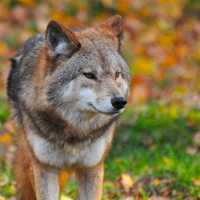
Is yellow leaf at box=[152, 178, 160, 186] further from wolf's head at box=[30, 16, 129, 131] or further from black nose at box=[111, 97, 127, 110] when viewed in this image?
black nose at box=[111, 97, 127, 110]

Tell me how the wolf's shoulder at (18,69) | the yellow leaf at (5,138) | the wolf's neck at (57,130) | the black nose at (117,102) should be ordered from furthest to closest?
the yellow leaf at (5,138) → the wolf's shoulder at (18,69) → the wolf's neck at (57,130) → the black nose at (117,102)

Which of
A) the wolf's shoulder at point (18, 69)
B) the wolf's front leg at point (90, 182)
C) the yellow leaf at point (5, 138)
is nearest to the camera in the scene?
the wolf's front leg at point (90, 182)

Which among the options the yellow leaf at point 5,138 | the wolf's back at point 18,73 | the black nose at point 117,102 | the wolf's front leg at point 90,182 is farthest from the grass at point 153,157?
the black nose at point 117,102

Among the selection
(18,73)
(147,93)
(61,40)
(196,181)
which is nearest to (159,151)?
(196,181)

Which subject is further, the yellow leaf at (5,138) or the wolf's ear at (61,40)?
the yellow leaf at (5,138)

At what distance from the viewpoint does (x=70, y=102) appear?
247 inches

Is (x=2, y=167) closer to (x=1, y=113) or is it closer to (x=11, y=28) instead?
(x=1, y=113)

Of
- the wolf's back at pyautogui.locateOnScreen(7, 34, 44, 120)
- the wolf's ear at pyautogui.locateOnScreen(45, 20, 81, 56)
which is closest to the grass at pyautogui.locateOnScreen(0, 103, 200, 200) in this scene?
the wolf's back at pyautogui.locateOnScreen(7, 34, 44, 120)

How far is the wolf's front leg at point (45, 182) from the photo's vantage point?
6.59 m

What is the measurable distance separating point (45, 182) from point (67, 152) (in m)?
0.36

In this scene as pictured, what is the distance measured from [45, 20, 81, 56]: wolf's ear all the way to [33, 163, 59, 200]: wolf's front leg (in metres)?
1.11

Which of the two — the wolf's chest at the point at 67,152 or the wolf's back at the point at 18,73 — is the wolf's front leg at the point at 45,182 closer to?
the wolf's chest at the point at 67,152

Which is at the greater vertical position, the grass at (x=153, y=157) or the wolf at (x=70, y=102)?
the wolf at (x=70, y=102)

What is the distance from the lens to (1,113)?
10148mm
